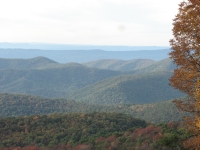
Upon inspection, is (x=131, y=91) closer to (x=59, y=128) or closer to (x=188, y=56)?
(x=59, y=128)

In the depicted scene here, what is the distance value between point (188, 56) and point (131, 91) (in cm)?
13786

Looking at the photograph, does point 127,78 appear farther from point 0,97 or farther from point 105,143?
point 105,143

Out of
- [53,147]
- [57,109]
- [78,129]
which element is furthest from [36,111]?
[53,147]

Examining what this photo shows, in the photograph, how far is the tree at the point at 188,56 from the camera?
10750 millimetres

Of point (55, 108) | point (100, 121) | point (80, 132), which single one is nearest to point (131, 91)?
point (55, 108)

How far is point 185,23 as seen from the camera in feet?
36.1

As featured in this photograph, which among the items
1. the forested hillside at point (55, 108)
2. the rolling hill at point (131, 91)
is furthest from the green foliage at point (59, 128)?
the rolling hill at point (131, 91)

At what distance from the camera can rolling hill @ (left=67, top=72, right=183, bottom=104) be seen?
5576 inches

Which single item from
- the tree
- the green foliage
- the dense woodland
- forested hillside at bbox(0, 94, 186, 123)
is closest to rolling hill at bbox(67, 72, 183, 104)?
the dense woodland

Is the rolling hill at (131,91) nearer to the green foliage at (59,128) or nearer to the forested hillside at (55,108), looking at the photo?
the forested hillside at (55,108)

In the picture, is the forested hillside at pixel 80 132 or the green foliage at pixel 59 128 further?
the green foliage at pixel 59 128

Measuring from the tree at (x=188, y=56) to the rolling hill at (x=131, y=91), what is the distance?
413 feet

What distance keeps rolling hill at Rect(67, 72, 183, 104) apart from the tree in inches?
4958

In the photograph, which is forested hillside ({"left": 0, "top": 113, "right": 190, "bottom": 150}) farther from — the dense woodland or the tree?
the tree
